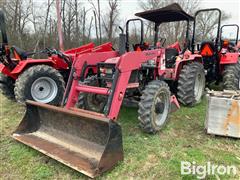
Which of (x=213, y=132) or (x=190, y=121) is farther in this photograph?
(x=190, y=121)

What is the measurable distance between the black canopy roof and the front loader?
1.6 inches

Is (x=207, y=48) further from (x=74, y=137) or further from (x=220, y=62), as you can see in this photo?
(x=74, y=137)

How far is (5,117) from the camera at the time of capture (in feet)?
16.8

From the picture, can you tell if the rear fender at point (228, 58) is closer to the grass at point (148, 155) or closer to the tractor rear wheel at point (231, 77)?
the tractor rear wheel at point (231, 77)

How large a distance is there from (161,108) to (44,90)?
2.82 m

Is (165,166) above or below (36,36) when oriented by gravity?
below

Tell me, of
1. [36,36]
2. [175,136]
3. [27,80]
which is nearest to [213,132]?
[175,136]

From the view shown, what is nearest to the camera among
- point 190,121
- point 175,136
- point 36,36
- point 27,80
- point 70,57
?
point 175,136

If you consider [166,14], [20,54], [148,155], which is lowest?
[148,155]

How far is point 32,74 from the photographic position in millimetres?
5152

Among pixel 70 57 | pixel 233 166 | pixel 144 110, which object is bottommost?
pixel 233 166

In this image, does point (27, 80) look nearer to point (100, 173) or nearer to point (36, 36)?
point (100, 173)

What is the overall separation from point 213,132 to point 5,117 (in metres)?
4.11

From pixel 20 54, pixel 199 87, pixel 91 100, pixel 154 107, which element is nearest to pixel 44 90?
pixel 20 54
